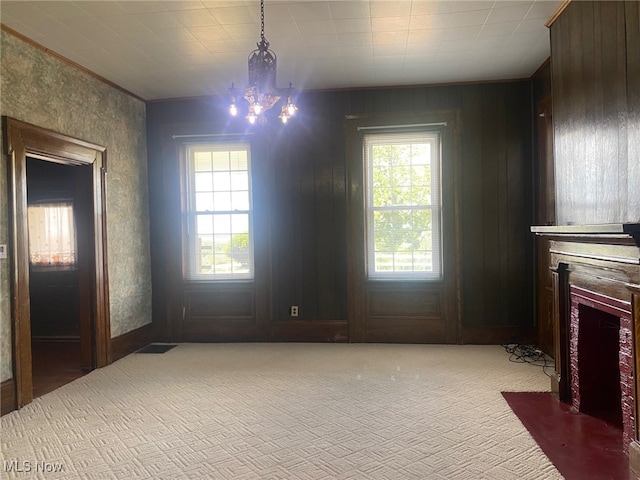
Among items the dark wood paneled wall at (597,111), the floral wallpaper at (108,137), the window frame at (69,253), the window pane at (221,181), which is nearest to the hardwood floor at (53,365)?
the floral wallpaper at (108,137)

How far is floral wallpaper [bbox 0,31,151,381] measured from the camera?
10.2 feet

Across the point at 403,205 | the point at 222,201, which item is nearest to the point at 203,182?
the point at 222,201

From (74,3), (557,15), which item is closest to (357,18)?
(557,15)

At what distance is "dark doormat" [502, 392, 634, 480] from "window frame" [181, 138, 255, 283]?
10.2ft

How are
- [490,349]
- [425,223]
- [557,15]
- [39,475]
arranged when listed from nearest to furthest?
[39,475]
[557,15]
[490,349]
[425,223]

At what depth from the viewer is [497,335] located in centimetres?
461

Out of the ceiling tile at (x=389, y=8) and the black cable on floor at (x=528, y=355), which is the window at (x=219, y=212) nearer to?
the ceiling tile at (x=389, y=8)

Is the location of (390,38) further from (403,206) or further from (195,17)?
(403,206)

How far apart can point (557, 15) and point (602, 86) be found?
94 centimetres

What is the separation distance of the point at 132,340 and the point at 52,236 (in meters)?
1.69

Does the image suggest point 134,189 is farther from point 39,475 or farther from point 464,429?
point 464,429

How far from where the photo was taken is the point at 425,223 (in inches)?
188

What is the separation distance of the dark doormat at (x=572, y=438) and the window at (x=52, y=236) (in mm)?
4926

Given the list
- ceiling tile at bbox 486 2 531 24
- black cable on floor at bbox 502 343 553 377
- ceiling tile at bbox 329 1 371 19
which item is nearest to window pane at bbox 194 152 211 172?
ceiling tile at bbox 329 1 371 19
